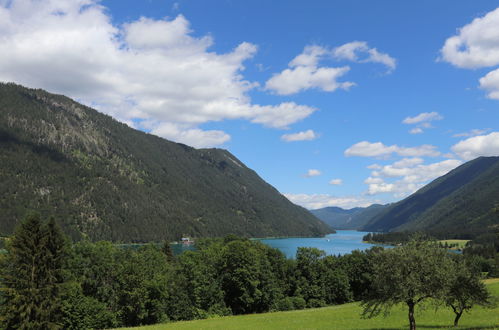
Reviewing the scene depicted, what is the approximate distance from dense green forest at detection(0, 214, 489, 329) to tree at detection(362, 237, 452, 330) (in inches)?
2.8

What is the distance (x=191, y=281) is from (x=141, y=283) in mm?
11672

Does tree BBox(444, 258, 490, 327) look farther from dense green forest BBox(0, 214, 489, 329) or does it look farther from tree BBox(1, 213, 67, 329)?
tree BBox(1, 213, 67, 329)

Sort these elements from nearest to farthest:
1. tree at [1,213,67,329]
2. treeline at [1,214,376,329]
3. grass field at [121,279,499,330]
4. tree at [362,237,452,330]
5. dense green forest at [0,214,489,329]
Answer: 1. tree at [362,237,452,330]
2. dense green forest at [0,214,489,329]
3. grass field at [121,279,499,330]
4. tree at [1,213,67,329]
5. treeline at [1,214,376,329]

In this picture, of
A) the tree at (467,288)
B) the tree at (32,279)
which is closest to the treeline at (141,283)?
the tree at (32,279)

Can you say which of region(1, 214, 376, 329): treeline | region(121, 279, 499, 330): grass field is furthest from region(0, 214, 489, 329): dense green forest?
region(121, 279, 499, 330): grass field

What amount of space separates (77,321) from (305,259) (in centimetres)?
5552

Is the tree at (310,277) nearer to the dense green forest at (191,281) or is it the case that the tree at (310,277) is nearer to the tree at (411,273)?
the dense green forest at (191,281)

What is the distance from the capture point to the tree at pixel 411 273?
86.4 feet

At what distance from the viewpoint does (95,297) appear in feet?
221

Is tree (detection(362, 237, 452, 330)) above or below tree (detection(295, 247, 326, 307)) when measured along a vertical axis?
above

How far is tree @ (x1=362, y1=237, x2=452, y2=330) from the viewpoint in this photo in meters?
26.3

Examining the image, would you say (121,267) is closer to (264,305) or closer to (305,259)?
(264,305)

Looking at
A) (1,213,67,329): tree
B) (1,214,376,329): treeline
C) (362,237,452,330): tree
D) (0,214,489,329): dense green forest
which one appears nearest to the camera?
(362,237,452,330): tree

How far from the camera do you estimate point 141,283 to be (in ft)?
210
